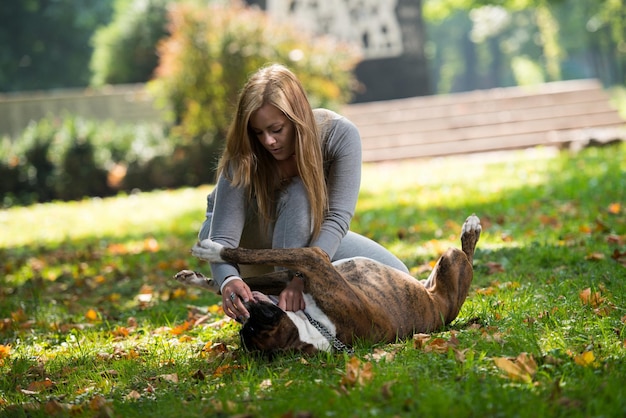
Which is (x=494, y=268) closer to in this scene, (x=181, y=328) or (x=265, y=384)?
(x=181, y=328)

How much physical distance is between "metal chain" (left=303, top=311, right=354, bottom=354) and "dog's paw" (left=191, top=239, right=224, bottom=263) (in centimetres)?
47

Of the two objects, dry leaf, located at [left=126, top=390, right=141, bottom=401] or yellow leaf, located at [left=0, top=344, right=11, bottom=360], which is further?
yellow leaf, located at [left=0, top=344, right=11, bottom=360]

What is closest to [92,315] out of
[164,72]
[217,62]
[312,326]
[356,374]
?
[312,326]

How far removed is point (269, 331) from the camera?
355cm

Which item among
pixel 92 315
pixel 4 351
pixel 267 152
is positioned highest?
pixel 267 152

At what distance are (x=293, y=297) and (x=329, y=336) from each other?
24 centimetres

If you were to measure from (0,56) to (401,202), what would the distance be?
3591 centimetres

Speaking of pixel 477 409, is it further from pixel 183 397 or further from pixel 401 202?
pixel 401 202

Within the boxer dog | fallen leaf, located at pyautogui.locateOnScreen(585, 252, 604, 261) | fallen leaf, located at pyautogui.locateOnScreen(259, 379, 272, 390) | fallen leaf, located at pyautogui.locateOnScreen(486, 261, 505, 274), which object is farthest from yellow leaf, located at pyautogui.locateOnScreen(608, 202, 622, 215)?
fallen leaf, located at pyautogui.locateOnScreen(259, 379, 272, 390)

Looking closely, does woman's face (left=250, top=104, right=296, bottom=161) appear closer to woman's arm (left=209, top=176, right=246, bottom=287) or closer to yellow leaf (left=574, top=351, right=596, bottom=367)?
woman's arm (left=209, top=176, right=246, bottom=287)

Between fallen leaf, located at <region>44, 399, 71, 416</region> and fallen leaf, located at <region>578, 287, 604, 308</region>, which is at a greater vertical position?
fallen leaf, located at <region>44, 399, 71, 416</region>

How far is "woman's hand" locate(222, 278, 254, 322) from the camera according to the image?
3654 millimetres

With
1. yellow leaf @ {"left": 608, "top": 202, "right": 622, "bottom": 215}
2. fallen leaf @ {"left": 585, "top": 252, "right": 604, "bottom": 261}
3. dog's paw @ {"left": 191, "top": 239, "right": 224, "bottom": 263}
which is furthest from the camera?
yellow leaf @ {"left": 608, "top": 202, "right": 622, "bottom": 215}

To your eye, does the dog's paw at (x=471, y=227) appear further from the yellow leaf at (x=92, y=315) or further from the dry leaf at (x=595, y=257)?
the yellow leaf at (x=92, y=315)
